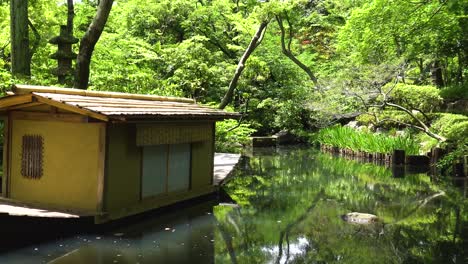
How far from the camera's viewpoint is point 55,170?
30.1 ft

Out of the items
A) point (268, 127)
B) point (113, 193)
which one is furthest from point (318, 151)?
point (113, 193)

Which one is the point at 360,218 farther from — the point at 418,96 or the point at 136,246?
the point at 418,96

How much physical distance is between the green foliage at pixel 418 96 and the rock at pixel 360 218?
1217 cm

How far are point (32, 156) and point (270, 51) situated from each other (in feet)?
82.6

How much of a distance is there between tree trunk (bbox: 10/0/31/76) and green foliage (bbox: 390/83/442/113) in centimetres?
1658

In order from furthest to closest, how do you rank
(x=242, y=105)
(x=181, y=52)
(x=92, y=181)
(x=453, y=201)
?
1. (x=242, y=105)
2. (x=181, y=52)
3. (x=453, y=201)
4. (x=92, y=181)

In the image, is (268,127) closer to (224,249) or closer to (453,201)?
(453,201)

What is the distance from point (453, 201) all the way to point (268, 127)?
20.1 m

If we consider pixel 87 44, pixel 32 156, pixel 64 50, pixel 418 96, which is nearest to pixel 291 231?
pixel 32 156

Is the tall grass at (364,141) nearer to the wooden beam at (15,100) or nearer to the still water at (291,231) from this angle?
the still water at (291,231)

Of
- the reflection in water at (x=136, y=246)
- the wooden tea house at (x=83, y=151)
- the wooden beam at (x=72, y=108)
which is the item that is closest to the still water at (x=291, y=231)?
the reflection in water at (x=136, y=246)

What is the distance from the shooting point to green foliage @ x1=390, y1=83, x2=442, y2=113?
71.8 feet

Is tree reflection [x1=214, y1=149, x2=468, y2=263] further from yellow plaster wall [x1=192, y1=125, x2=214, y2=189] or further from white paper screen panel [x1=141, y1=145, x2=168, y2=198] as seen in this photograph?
white paper screen panel [x1=141, y1=145, x2=168, y2=198]

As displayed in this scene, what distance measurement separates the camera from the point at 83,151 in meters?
8.99
